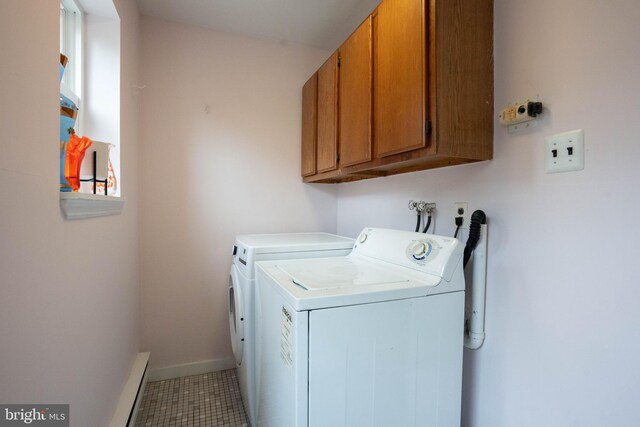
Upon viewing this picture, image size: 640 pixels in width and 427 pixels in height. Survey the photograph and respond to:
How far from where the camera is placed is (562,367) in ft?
3.12

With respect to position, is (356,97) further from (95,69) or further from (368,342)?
(95,69)

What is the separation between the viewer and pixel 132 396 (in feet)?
5.23

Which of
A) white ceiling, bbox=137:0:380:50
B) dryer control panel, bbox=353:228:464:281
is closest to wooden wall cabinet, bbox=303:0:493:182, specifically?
dryer control panel, bbox=353:228:464:281

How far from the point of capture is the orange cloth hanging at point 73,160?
1067 mm

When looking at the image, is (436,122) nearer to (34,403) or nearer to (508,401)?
(508,401)

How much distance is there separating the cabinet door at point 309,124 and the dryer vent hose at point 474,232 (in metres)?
1.23

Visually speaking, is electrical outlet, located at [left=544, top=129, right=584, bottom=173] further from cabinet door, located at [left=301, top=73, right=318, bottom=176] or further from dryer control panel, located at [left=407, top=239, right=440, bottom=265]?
cabinet door, located at [left=301, top=73, right=318, bottom=176]

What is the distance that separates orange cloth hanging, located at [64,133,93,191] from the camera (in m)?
1.07

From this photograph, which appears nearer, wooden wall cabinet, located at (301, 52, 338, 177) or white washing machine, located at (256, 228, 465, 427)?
white washing machine, located at (256, 228, 465, 427)

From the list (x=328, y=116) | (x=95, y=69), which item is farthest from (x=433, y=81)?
(x=95, y=69)

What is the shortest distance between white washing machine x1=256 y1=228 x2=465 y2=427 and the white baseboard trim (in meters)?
1.14

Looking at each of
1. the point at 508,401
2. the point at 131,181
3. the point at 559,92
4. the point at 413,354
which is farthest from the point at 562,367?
Result: the point at 131,181

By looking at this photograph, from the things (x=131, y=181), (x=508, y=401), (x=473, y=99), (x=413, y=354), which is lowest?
(x=508, y=401)

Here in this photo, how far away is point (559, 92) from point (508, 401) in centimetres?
113
